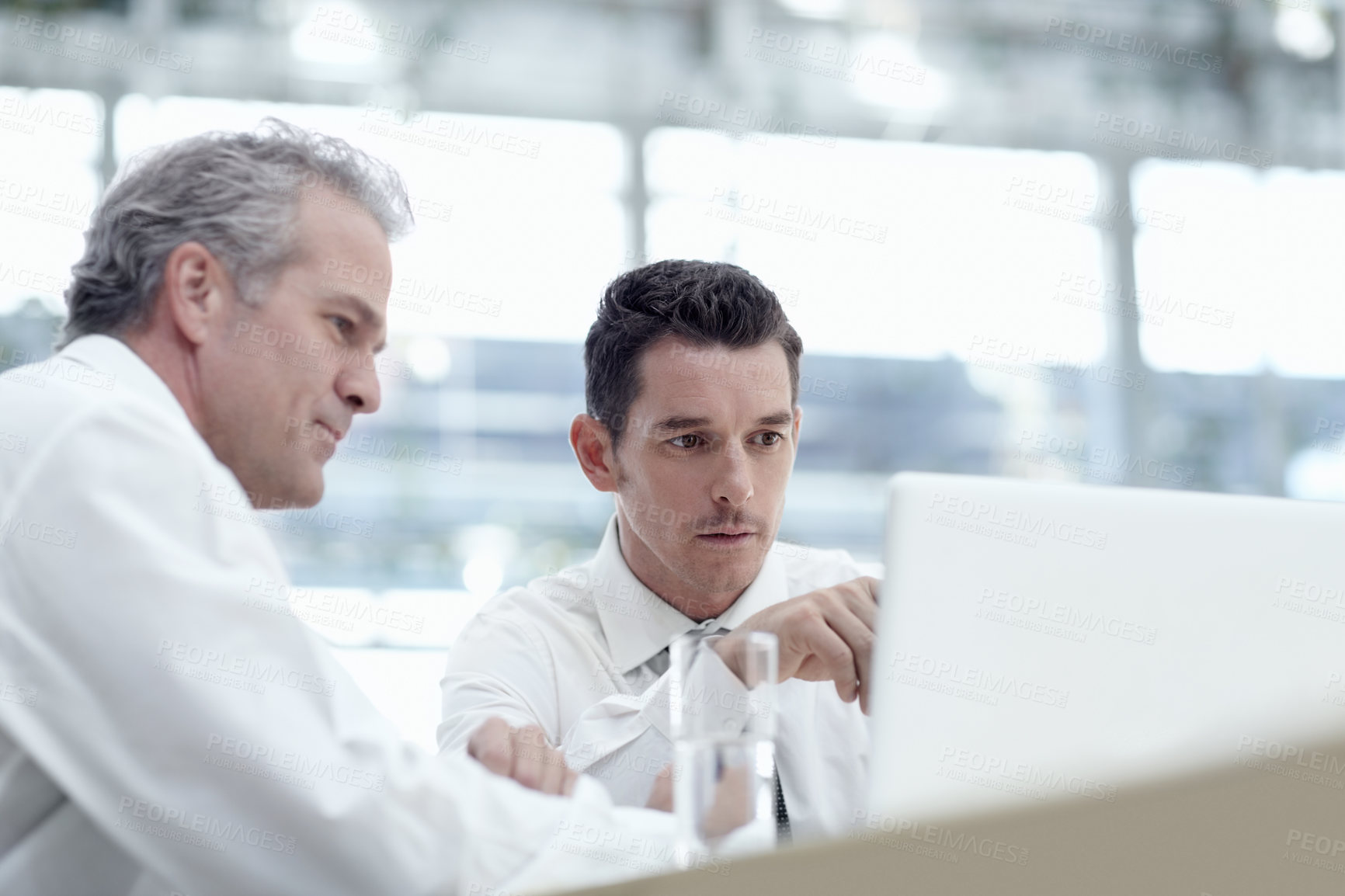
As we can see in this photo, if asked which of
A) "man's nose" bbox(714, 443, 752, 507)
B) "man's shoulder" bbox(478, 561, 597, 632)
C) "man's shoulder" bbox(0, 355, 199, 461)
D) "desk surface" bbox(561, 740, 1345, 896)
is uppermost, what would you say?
"man's shoulder" bbox(0, 355, 199, 461)

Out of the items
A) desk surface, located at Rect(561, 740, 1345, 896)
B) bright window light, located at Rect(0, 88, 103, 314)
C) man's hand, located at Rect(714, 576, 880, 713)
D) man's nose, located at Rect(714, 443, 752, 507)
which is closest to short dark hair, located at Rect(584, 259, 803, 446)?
man's nose, located at Rect(714, 443, 752, 507)

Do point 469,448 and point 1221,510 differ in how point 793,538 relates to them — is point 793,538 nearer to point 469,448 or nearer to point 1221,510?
point 469,448

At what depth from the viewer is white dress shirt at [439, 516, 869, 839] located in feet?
4.41

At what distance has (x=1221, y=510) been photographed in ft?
2.81

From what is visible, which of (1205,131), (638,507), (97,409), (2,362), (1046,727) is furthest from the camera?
(1205,131)

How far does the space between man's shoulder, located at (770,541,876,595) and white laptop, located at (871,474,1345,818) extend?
105 centimetres

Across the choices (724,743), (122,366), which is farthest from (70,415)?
(724,743)

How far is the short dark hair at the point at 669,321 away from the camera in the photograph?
179cm

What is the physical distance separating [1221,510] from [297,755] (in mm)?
707

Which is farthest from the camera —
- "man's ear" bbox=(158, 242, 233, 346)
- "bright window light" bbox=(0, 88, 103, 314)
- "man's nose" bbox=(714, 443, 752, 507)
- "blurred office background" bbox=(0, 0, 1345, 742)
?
"blurred office background" bbox=(0, 0, 1345, 742)

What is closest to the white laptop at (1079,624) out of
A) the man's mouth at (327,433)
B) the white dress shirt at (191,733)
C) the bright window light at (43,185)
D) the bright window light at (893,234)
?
the white dress shirt at (191,733)

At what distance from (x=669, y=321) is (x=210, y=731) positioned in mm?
1072

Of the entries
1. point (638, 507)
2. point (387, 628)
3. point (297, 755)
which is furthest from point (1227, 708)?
point (387, 628)

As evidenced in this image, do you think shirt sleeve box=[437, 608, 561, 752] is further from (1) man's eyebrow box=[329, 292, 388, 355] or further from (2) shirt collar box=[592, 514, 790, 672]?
(1) man's eyebrow box=[329, 292, 388, 355]
